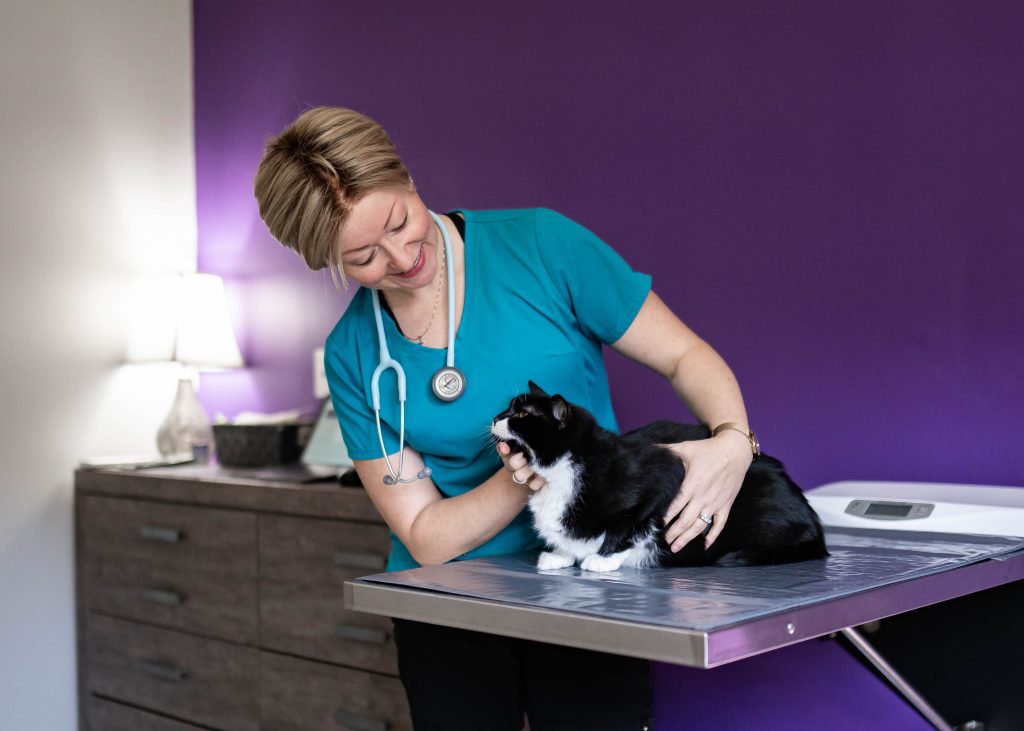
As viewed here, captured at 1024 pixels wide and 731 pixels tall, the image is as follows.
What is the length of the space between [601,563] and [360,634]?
1164 mm

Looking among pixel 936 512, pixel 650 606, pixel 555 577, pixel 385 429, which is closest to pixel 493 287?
pixel 385 429

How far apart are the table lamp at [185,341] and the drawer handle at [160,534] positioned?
0.28m

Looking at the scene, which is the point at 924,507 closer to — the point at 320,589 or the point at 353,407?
the point at 353,407

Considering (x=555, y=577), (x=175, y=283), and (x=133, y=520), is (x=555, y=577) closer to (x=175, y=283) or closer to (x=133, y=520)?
(x=133, y=520)

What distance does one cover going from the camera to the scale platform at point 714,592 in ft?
3.07

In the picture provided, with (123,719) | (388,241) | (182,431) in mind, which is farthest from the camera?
(182,431)

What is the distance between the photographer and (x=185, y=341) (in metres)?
3.02

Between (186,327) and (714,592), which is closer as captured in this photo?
(714,592)

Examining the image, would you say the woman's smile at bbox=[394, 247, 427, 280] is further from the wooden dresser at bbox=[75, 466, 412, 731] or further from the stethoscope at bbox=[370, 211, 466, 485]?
the wooden dresser at bbox=[75, 466, 412, 731]

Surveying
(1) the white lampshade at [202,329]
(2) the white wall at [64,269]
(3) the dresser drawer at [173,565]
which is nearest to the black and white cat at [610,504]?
(3) the dresser drawer at [173,565]

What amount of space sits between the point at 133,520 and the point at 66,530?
291 millimetres

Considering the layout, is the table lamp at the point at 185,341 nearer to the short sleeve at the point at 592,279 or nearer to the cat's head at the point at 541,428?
the short sleeve at the point at 592,279

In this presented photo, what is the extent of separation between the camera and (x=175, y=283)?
3039 mm

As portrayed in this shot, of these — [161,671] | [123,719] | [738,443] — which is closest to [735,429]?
[738,443]
